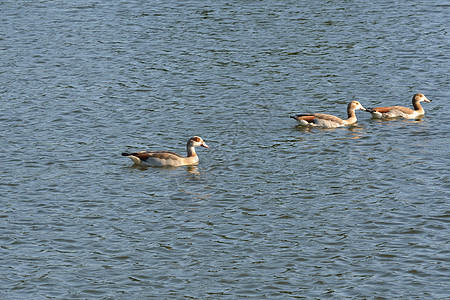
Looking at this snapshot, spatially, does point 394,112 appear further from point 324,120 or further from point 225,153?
point 225,153

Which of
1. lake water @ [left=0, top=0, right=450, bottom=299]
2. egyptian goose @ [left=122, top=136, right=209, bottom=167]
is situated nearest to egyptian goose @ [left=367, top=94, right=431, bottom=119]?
lake water @ [left=0, top=0, right=450, bottom=299]

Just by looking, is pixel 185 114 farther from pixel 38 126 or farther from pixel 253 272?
pixel 253 272

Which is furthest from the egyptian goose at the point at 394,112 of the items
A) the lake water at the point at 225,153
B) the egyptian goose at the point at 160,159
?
the egyptian goose at the point at 160,159

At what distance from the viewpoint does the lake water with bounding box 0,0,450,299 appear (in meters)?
18.6

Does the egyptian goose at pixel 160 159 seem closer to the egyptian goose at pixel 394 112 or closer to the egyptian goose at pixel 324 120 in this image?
the egyptian goose at pixel 324 120

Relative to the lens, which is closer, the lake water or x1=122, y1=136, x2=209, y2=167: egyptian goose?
the lake water

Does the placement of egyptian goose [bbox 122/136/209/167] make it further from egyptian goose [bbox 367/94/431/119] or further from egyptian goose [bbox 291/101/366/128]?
egyptian goose [bbox 367/94/431/119]

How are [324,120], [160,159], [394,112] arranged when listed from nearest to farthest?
[160,159] < [324,120] < [394,112]

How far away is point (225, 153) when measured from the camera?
27.2 m

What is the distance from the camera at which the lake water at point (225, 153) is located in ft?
Result: 60.9

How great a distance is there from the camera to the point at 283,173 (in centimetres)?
2506

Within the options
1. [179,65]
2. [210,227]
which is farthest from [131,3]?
[210,227]

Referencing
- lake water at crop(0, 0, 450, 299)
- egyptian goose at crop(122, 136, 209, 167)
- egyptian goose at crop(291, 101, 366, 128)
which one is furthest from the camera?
egyptian goose at crop(291, 101, 366, 128)

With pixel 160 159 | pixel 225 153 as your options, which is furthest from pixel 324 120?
pixel 160 159
